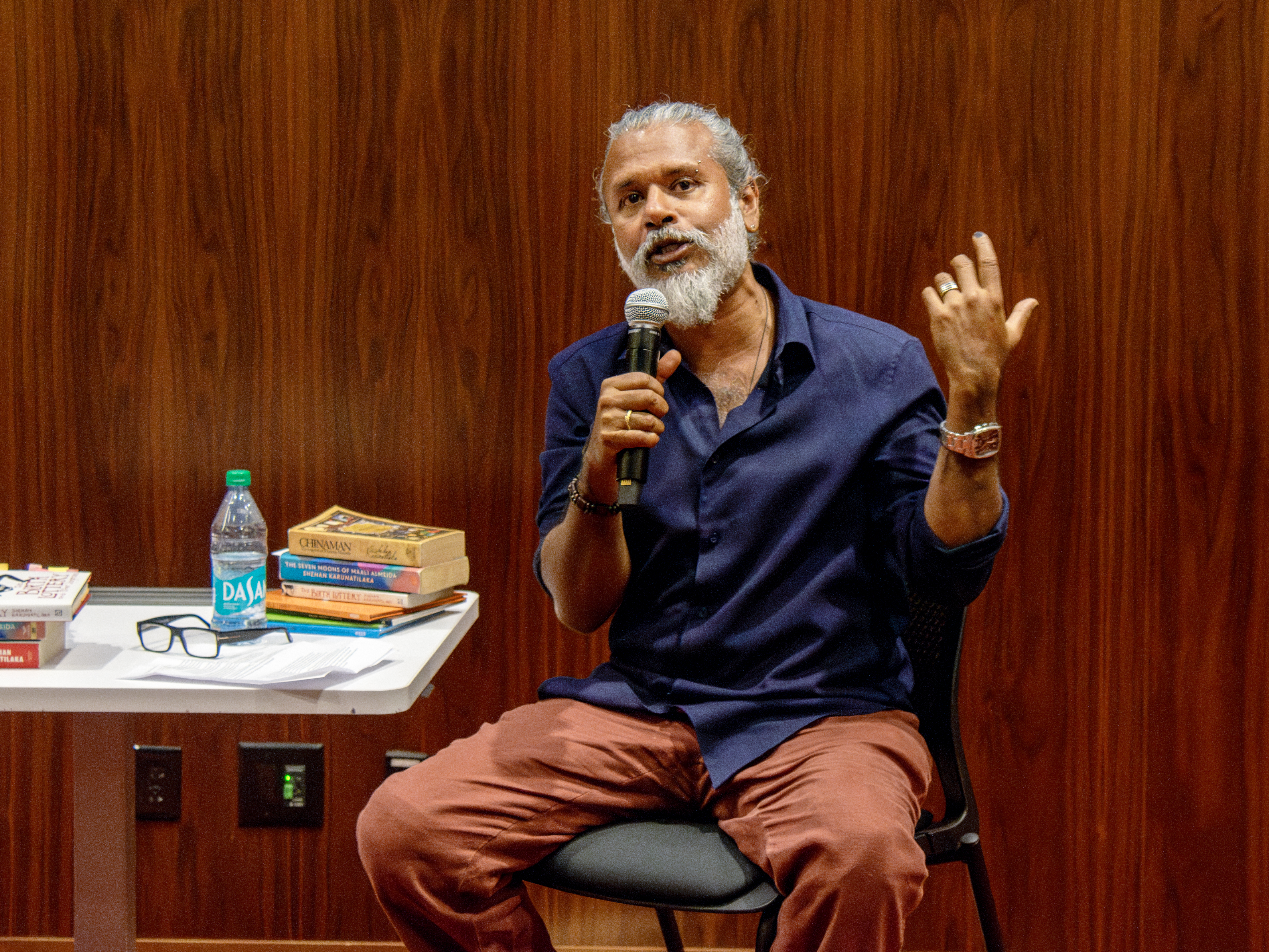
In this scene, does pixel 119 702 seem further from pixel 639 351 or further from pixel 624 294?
pixel 624 294

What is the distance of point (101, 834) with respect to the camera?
1517 mm

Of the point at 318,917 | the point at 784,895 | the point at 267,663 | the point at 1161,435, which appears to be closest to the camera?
the point at 784,895

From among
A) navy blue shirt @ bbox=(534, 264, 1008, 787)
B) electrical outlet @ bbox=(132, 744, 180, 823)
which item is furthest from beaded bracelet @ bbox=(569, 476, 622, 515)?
electrical outlet @ bbox=(132, 744, 180, 823)

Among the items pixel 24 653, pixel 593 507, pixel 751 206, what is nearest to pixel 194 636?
pixel 24 653

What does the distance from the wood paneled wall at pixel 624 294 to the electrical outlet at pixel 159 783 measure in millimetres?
166

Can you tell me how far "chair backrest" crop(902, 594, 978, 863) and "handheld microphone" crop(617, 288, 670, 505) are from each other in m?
0.51

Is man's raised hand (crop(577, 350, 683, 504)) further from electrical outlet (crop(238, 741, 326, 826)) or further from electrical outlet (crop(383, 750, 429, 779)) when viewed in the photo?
electrical outlet (crop(238, 741, 326, 826))

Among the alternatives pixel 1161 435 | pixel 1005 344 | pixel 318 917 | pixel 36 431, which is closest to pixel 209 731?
pixel 318 917

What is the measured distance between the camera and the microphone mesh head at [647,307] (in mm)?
1486

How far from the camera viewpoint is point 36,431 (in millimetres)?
2195

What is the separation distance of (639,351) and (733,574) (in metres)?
0.39

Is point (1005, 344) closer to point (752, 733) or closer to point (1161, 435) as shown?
point (752, 733)

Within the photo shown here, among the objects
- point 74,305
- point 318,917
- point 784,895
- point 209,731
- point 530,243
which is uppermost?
point 530,243

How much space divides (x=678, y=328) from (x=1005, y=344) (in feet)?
1.97
